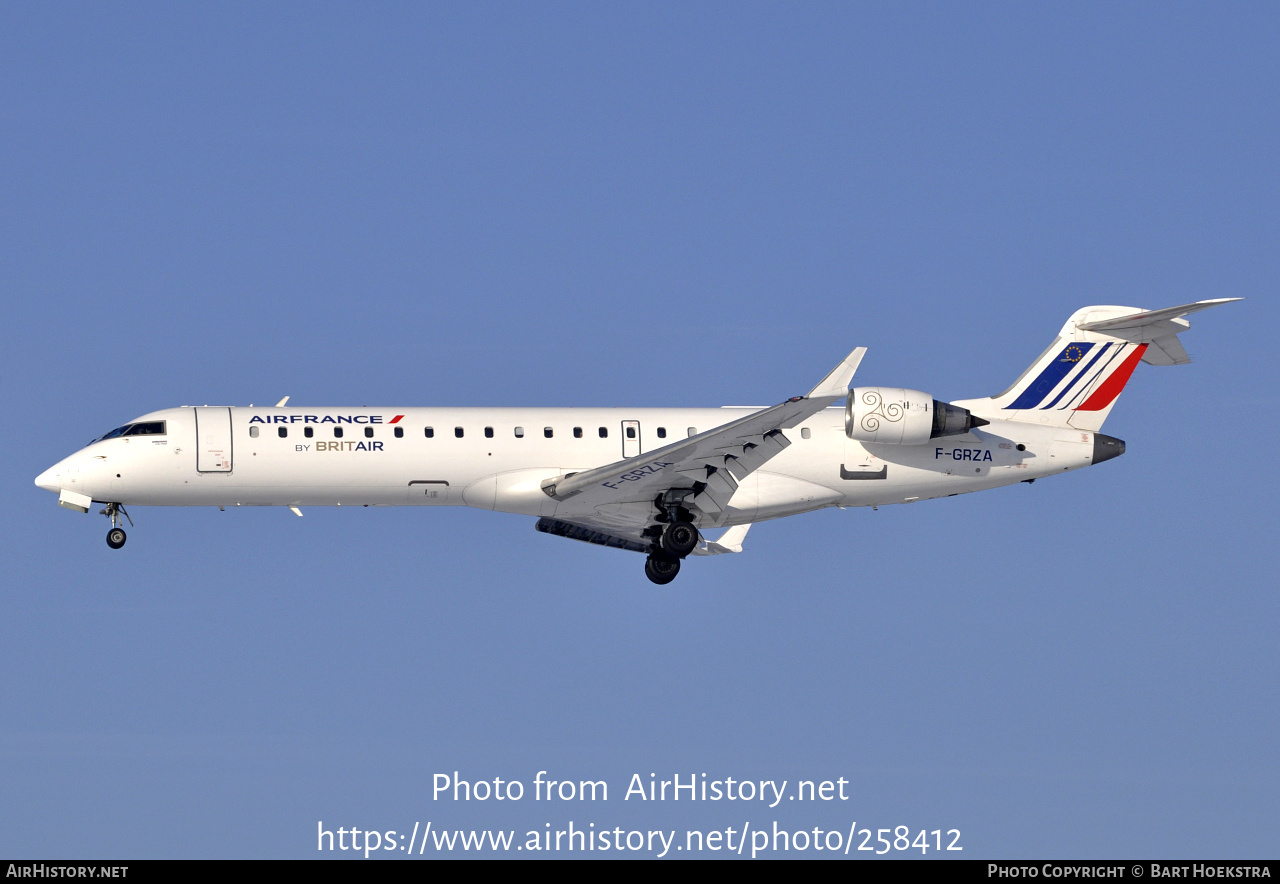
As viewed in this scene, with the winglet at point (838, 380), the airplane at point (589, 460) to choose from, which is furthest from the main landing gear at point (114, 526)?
the winglet at point (838, 380)

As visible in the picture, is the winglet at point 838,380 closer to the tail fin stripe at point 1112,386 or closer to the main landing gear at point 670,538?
the main landing gear at point 670,538

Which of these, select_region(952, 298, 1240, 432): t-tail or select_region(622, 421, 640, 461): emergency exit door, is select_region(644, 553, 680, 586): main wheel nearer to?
select_region(622, 421, 640, 461): emergency exit door

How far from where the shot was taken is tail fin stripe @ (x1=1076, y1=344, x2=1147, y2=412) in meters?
35.2

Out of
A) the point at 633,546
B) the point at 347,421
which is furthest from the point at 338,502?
the point at 633,546

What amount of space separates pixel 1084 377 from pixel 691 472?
8.82 metres

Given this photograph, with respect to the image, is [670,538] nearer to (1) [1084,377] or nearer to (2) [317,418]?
(2) [317,418]

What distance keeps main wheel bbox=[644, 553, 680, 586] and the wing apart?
2.28 feet

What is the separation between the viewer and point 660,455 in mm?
31062

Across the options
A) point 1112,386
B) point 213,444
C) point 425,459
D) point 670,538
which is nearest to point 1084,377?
point 1112,386

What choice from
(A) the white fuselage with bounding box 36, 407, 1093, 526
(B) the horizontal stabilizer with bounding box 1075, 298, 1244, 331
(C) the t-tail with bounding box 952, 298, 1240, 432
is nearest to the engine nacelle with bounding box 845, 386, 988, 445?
(A) the white fuselage with bounding box 36, 407, 1093, 526

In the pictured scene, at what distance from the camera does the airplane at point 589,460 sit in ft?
105

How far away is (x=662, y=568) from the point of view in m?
33.7

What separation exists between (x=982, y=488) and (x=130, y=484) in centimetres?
1657
